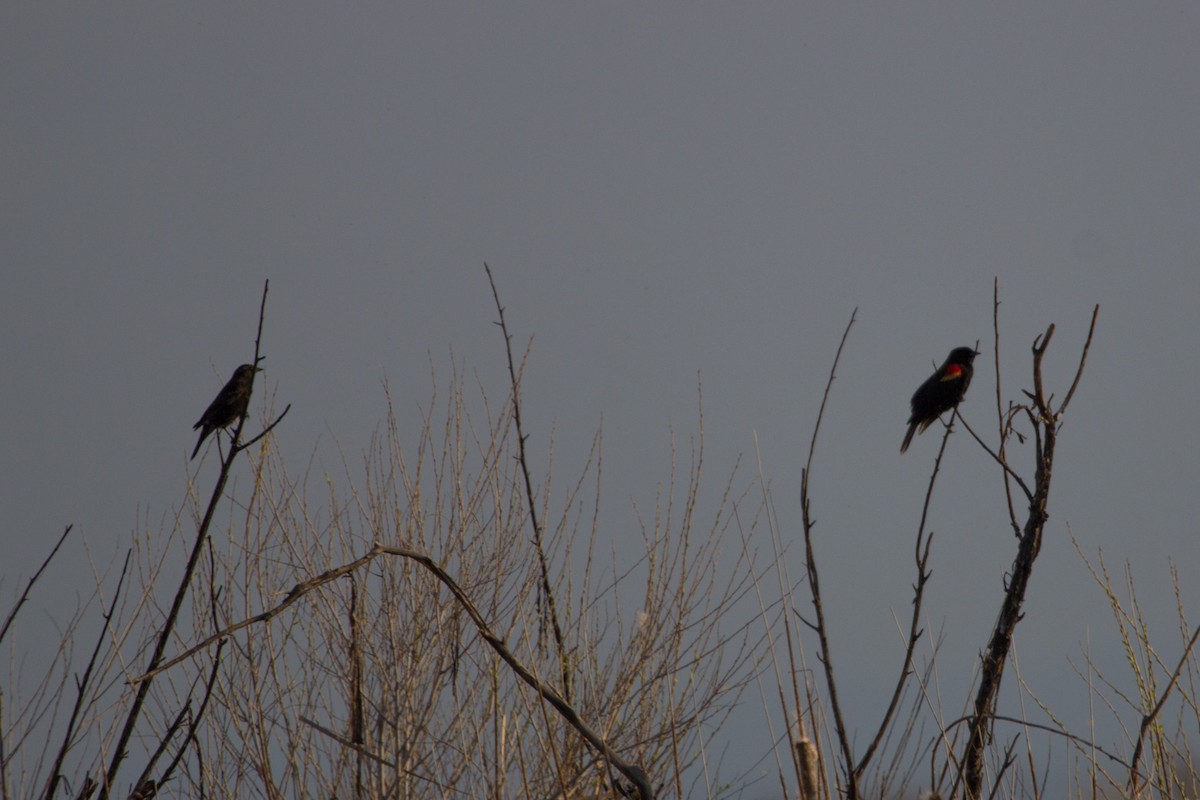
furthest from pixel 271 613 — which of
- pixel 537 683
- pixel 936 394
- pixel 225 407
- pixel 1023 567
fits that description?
pixel 936 394

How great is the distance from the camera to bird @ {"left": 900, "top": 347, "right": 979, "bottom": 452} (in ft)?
19.3

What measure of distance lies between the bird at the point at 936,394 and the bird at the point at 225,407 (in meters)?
3.64

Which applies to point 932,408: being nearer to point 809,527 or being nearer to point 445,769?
point 445,769

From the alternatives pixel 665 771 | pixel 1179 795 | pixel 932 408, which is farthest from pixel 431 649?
pixel 932 408

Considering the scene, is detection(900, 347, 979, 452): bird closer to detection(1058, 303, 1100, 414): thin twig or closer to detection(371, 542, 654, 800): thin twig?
detection(1058, 303, 1100, 414): thin twig

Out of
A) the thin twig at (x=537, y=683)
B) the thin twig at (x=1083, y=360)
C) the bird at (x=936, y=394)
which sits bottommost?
the thin twig at (x=537, y=683)

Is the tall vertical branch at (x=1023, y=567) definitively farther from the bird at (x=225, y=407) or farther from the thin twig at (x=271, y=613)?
the bird at (x=225, y=407)

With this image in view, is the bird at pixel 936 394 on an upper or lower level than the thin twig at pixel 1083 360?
upper

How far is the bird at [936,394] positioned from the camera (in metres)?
5.89

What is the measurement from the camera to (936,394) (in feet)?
19.6

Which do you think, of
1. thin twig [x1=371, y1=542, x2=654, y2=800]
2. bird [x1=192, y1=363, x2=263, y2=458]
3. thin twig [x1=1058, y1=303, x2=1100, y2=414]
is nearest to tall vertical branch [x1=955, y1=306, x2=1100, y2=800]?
thin twig [x1=1058, y1=303, x2=1100, y2=414]

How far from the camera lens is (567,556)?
12.4ft

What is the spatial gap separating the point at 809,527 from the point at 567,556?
7.70 ft

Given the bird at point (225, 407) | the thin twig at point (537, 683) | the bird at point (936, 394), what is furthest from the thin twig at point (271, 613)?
the bird at point (936, 394)
